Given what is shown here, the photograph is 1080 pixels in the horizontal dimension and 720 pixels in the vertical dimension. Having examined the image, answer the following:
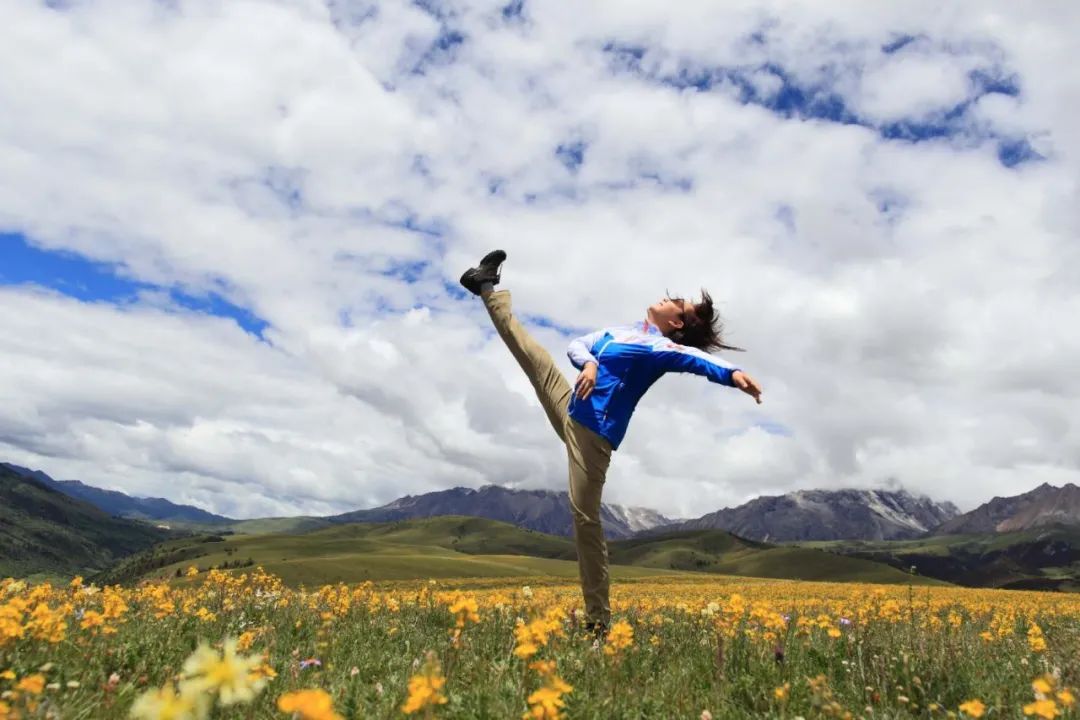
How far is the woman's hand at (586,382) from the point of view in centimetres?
698

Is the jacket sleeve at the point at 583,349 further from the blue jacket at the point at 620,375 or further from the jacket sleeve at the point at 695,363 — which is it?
the jacket sleeve at the point at 695,363

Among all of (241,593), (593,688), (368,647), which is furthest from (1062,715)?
(241,593)

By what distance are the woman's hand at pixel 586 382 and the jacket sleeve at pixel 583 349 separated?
0.57 feet

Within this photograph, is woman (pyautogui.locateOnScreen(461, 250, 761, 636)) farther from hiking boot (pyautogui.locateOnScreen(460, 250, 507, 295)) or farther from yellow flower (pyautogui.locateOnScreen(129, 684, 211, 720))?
yellow flower (pyautogui.locateOnScreen(129, 684, 211, 720))

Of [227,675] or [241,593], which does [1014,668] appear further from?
[241,593]

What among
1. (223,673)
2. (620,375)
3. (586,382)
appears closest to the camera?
(223,673)

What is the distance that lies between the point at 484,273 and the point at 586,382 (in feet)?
7.15

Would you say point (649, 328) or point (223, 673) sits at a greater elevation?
point (649, 328)

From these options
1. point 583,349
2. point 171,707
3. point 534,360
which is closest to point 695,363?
point 583,349

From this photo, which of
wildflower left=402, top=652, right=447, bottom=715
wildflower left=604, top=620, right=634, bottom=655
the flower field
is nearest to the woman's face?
the flower field

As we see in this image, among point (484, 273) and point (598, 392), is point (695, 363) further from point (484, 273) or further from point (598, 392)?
point (484, 273)

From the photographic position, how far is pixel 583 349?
25.3 ft

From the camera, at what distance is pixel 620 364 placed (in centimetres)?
734

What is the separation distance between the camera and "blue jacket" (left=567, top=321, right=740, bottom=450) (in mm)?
7129
